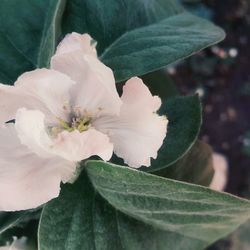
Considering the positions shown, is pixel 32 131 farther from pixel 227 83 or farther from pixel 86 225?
pixel 227 83

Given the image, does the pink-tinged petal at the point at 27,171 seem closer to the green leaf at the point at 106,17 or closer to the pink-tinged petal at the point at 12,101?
the pink-tinged petal at the point at 12,101

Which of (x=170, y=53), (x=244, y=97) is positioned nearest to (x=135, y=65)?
(x=170, y=53)

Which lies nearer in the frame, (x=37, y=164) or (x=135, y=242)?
(x=37, y=164)

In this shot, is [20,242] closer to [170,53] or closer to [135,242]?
[135,242]

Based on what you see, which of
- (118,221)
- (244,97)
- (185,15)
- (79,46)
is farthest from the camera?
(244,97)

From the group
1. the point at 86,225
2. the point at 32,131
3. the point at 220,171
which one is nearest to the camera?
the point at 32,131

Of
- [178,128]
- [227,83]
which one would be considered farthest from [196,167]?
[227,83]
